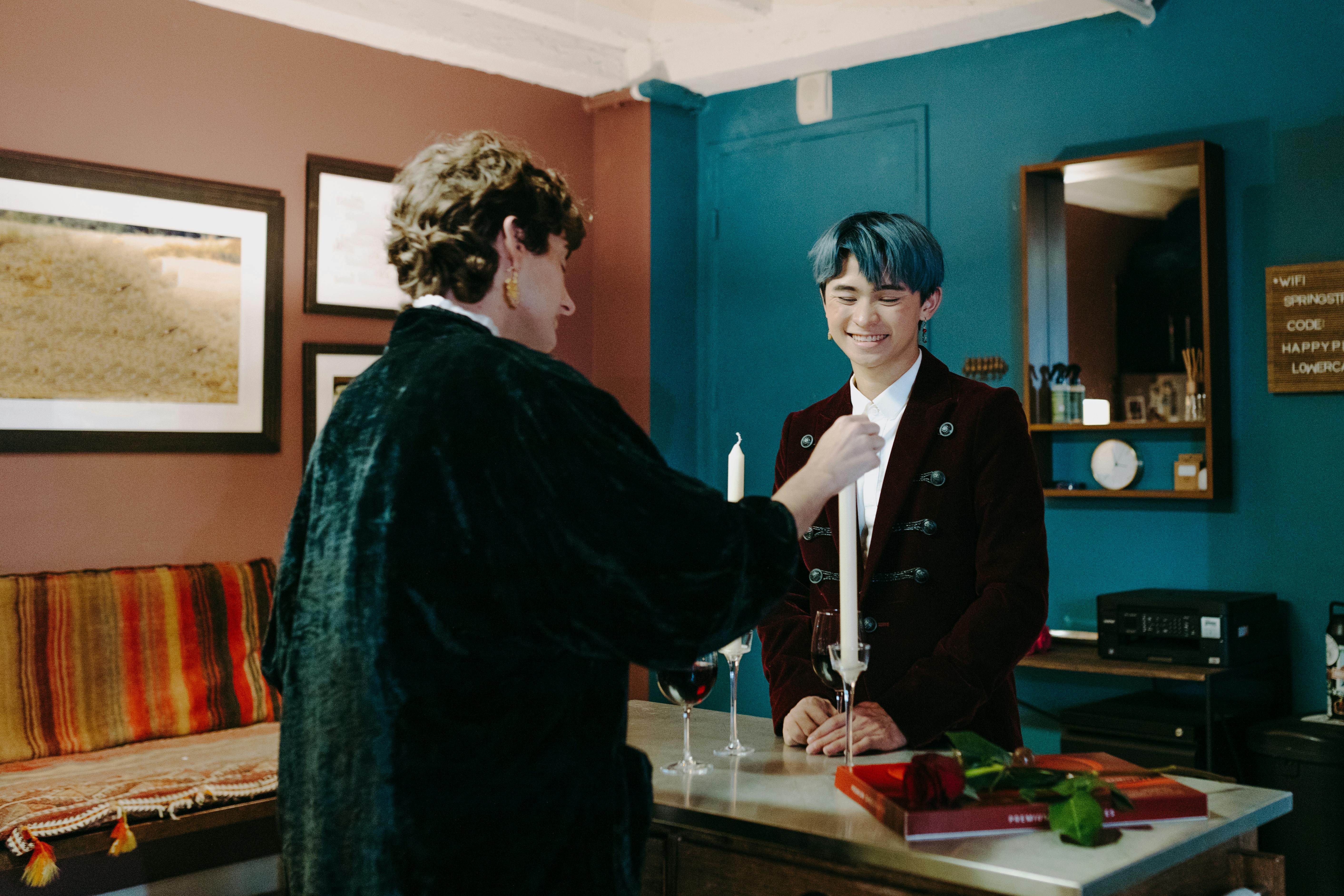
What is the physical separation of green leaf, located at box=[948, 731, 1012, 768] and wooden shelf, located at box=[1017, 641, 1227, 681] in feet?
6.11

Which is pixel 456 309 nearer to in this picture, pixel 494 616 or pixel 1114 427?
pixel 494 616

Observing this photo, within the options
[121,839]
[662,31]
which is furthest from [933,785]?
[662,31]

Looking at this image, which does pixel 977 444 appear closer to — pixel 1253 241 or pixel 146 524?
pixel 1253 241

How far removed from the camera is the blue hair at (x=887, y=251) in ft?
6.07

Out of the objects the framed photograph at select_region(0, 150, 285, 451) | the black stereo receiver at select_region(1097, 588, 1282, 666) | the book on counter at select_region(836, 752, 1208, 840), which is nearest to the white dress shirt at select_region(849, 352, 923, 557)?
the book on counter at select_region(836, 752, 1208, 840)

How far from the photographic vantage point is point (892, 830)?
125cm

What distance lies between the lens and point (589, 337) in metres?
5.10

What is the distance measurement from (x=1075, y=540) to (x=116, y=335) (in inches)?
126

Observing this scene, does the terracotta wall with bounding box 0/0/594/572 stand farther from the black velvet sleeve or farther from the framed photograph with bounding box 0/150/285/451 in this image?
the black velvet sleeve

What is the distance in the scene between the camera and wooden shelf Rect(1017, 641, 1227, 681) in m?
3.22

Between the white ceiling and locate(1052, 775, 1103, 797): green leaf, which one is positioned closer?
locate(1052, 775, 1103, 797): green leaf

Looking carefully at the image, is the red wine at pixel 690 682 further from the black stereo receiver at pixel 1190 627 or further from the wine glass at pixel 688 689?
the black stereo receiver at pixel 1190 627

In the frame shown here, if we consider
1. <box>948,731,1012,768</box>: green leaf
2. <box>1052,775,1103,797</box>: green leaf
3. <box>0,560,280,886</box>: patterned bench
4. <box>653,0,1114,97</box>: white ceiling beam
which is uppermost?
<box>653,0,1114,97</box>: white ceiling beam

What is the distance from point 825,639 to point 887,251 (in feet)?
2.22
